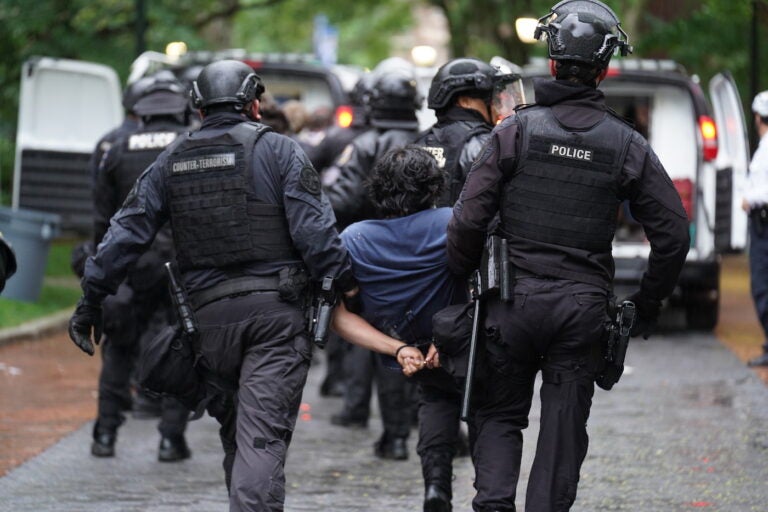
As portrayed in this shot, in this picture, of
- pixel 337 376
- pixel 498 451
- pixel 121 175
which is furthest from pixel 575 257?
pixel 337 376

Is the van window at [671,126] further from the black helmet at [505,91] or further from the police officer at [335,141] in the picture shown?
the black helmet at [505,91]

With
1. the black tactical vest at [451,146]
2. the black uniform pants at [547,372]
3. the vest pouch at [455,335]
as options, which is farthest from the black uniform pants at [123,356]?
the black uniform pants at [547,372]

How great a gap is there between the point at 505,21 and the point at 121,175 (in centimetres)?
1522

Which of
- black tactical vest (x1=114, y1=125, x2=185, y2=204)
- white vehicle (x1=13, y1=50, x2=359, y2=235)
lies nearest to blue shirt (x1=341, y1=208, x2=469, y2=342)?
black tactical vest (x1=114, y1=125, x2=185, y2=204)

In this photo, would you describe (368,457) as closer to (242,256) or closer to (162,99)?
(162,99)

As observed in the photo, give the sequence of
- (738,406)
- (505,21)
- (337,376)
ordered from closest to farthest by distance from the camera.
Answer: (738,406)
(337,376)
(505,21)

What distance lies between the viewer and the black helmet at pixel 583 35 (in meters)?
5.27

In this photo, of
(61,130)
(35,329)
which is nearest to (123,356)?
(35,329)

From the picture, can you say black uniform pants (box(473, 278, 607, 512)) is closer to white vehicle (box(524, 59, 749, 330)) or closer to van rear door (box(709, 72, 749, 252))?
white vehicle (box(524, 59, 749, 330))

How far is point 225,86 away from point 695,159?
7.88m

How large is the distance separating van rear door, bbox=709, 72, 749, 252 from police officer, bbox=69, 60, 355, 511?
7.39 metres

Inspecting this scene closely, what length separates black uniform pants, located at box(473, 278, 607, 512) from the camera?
5.20 metres

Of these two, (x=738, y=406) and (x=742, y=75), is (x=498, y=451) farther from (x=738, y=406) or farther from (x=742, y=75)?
(x=742, y=75)

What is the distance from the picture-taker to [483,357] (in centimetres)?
536
